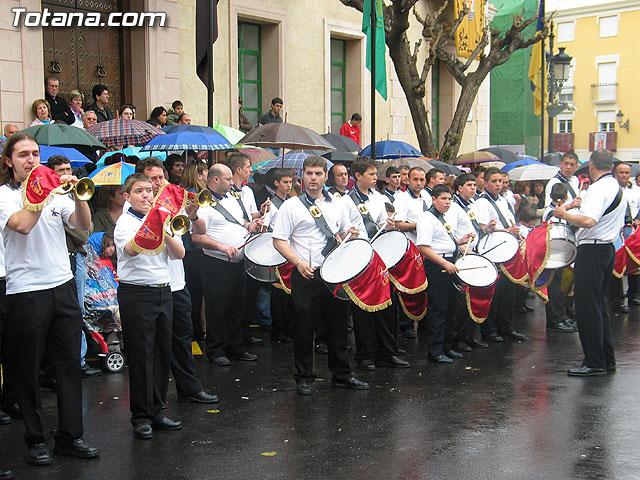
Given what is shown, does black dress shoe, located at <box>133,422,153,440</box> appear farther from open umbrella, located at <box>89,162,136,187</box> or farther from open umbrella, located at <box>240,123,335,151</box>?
open umbrella, located at <box>240,123,335,151</box>

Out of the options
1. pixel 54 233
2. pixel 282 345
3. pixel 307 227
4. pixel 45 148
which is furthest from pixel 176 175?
pixel 54 233

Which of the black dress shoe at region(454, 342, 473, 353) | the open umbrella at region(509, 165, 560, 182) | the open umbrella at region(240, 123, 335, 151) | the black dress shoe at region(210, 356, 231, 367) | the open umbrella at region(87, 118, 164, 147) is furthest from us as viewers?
the open umbrella at region(509, 165, 560, 182)

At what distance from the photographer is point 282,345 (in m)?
9.53

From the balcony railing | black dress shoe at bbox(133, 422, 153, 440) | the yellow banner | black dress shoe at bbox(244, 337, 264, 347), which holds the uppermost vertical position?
the balcony railing

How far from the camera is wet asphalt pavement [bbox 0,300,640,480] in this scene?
5.34m

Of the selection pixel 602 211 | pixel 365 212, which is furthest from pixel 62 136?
pixel 602 211

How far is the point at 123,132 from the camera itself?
34.9 feet

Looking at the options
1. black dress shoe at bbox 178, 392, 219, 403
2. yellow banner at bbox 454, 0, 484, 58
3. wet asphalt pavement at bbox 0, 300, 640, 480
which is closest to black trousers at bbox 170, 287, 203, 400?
black dress shoe at bbox 178, 392, 219, 403

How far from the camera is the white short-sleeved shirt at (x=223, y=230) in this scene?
330 inches

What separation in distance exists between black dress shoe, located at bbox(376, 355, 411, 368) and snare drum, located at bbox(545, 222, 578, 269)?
82.8 inches

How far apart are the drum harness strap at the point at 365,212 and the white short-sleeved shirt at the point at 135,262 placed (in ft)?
9.89

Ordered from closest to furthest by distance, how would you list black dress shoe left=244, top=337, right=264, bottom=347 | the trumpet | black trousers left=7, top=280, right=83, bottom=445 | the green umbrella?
the trumpet → black trousers left=7, top=280, right=83, bottom=445 → the green umbrella → black dress shoe left=244, top=337, right=264, bottom=347

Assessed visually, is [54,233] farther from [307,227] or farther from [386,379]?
[386,379]

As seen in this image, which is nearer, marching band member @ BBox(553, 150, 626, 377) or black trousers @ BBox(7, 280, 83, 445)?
black trousers @ BBox(7, 280, 83, 445)
